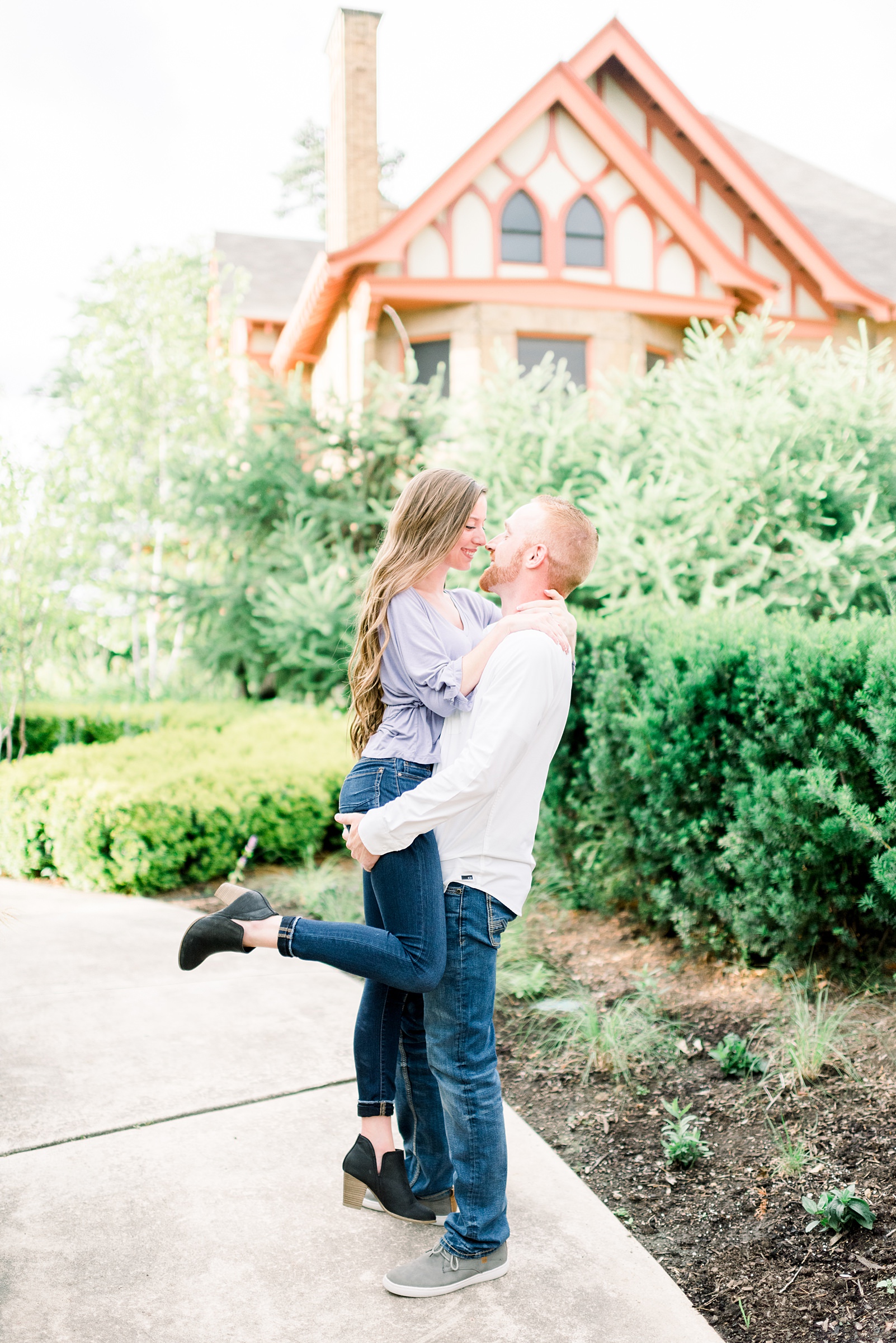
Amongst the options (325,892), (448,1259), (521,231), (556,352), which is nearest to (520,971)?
(325,892)

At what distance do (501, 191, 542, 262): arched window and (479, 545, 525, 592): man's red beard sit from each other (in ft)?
42.6

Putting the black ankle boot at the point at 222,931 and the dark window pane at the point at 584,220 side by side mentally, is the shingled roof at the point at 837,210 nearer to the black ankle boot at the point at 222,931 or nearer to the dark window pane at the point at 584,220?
the dark window pane at the point at 584,220

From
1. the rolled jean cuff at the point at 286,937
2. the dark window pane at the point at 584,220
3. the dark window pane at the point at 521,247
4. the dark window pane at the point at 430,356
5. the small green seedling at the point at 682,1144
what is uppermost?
the dark window pane at the point at 584,220

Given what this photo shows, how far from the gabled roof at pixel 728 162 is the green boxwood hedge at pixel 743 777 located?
1245 centimetres

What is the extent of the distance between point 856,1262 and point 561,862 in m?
3.33

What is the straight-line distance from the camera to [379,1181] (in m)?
2.77

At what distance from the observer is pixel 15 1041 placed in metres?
3.88

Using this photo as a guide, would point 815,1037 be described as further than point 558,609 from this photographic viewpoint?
Yes

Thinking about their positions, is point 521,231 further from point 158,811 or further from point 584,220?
point 158,811

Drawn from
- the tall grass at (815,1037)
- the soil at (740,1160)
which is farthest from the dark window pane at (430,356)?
the tall grass at (815,1037)

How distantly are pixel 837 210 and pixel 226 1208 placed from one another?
22124 mm

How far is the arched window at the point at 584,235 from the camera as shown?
48.3ft

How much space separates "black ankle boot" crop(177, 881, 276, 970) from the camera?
2609mm

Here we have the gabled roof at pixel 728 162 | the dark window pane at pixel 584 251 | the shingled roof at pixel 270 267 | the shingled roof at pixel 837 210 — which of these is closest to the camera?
the dark window pane at pixel 584 251
